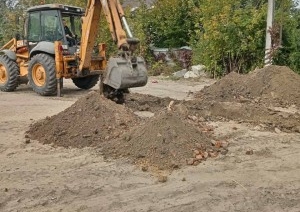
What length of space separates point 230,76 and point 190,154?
234 inches

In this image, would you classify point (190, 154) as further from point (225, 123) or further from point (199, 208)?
point (225, 123)

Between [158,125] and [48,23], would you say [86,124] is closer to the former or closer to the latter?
[158,125]

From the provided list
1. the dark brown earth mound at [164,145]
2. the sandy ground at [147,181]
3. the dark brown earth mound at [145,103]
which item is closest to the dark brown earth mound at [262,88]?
the dark brown earth mound at [145,103]

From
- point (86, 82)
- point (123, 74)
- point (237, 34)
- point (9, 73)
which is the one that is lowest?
point (86, 82)

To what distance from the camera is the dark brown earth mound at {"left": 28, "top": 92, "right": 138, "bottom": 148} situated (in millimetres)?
7058

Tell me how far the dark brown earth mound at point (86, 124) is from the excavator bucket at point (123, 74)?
783 millimetres

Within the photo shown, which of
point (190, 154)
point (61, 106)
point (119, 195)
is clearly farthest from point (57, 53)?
point (119, 195)

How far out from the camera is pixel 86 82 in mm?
13344

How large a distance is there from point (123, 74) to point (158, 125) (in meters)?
2.23

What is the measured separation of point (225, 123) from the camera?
840 centimetres

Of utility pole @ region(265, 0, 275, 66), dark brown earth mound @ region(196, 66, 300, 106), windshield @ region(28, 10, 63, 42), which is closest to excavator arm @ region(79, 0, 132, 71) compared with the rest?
windshield @ region(28, 10, 63, 42)

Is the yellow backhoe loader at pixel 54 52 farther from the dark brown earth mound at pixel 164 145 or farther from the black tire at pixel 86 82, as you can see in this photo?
the dark brown earth mound at pixel 164 145

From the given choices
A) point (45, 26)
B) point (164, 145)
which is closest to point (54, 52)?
point (45, 26)

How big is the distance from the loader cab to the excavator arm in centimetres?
91
